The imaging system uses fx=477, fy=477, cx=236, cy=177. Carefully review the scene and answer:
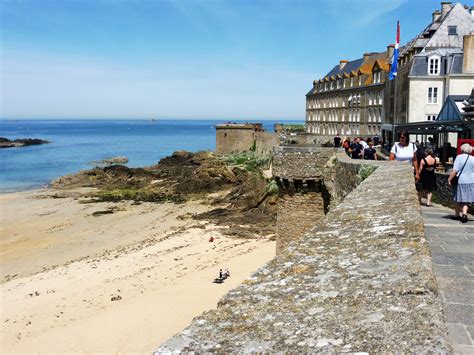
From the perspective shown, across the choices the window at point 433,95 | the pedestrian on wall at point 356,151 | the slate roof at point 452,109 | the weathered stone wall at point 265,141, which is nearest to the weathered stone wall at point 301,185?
the pedestrian on wall at point 356,151

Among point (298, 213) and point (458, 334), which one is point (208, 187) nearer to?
point (298, 213)

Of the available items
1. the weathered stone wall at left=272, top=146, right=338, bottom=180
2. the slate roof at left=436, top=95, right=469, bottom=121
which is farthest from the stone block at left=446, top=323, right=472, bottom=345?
the slate roof at left=436, top=95, right=469, bottom=121

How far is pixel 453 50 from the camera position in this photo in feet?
116

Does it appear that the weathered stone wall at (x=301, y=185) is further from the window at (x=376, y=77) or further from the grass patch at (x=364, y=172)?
the window at (x=376, y=77)

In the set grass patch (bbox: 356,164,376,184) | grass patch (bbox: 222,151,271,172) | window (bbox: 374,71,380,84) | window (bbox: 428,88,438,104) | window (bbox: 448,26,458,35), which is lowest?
grass patch (bbox: 222,151,271,172)

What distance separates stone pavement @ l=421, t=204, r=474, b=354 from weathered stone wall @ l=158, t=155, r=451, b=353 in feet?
2.57

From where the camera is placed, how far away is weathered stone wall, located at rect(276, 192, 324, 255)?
14.4 m

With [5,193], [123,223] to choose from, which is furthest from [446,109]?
[5,193]

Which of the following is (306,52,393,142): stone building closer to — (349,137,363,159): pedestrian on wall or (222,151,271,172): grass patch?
(222,151,271,172): grass patch

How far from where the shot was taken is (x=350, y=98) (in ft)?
203

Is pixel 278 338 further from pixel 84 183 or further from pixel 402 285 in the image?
pixel 84 183

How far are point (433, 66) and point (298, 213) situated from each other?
2501 centimetres

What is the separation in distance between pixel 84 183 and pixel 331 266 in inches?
1884

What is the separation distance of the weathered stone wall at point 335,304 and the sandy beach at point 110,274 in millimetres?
10058
